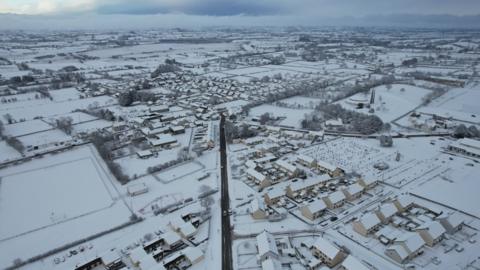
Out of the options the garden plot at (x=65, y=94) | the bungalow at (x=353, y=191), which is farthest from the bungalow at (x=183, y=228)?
the garden plot at (x=65, y=94)

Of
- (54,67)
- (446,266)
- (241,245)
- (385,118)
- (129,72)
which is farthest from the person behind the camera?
(54,67)

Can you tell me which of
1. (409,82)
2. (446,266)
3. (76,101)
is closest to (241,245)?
(446,266)

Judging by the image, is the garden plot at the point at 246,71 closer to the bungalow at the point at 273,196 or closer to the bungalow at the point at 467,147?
the bungalow at the point at 467,147

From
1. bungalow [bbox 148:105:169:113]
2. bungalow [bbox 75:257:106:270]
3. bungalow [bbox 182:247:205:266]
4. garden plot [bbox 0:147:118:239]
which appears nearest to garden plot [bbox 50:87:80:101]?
bungalow [bbox 148:105:169:113]

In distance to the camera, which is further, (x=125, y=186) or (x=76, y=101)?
(x=76, y=101)

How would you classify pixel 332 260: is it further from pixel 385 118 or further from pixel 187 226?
pixel 385 118

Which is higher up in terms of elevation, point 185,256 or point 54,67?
point 54,67

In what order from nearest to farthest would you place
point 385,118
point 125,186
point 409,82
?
point 125,186 → point 385,118 → point 409,82

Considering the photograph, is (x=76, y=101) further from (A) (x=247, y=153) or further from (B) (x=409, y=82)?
(B) (x=409, y=82)
